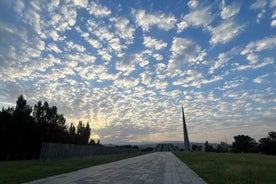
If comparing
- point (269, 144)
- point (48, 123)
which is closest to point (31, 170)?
point (48, 123)

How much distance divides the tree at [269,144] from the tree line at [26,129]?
192 feet

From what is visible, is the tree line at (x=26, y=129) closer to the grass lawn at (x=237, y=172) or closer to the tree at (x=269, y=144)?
the grass lawn at (x=237, y=172)

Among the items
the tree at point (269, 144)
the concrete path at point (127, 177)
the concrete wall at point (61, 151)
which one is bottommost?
the concrete path at point (127, 177)

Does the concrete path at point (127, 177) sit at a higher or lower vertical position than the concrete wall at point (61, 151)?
lower

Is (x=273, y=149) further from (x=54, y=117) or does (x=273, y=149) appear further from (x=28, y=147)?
(x=28, y=147)

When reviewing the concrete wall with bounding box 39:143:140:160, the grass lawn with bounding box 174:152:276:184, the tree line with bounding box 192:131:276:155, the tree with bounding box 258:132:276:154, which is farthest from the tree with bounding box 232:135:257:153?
the grass lawn with bounding box 174:152:276:184

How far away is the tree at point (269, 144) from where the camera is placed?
7550cm

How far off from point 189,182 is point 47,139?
4185 centimetres

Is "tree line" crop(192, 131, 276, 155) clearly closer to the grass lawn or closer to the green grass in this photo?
the grass lawn

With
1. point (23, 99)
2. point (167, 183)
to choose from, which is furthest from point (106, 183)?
point (23, 99)

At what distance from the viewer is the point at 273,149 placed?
246 feet

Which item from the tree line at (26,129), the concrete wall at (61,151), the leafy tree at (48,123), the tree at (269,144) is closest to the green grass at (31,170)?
the concrete wall at (61,151)

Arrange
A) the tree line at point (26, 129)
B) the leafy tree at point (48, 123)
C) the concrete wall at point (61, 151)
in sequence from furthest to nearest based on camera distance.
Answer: the leafy tree at point (48, 123) → the tree line at point (26, 129) → the concrete wall at point (61, 151)

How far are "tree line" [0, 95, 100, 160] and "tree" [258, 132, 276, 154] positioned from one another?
58448 millimetres
